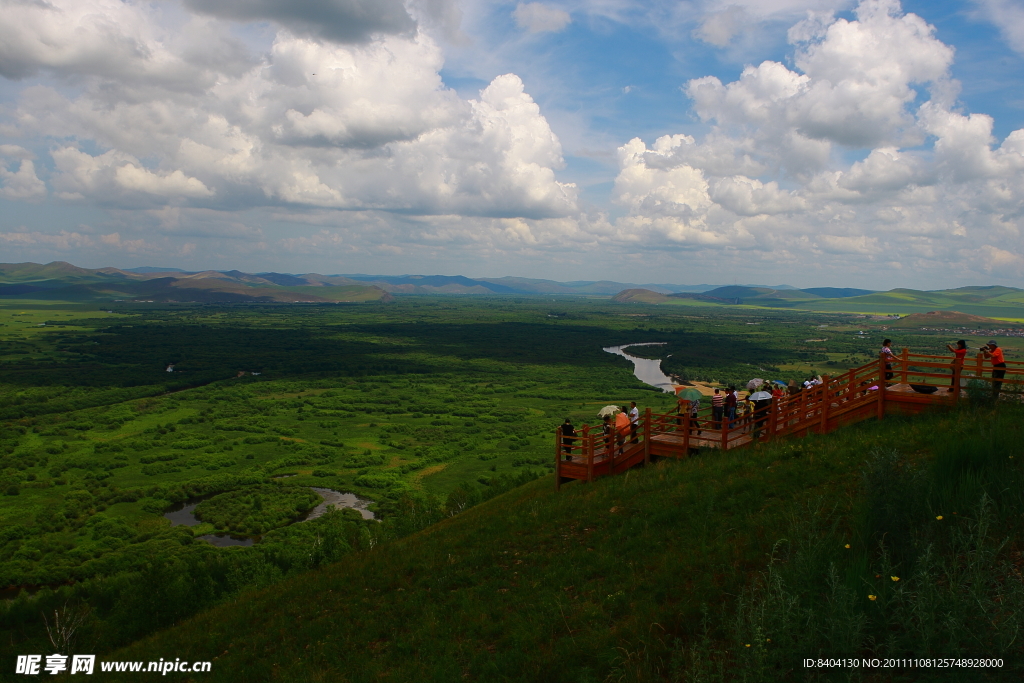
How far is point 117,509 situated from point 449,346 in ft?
460

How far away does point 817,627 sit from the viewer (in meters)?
8.05

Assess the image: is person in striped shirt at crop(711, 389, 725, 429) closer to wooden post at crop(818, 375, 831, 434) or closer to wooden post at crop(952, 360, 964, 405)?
wooden post at crop(818, 375, 831, 434)

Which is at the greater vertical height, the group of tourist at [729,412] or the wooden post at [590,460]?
the group of tourist at [729,412]

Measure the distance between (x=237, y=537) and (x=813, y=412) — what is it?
42.2 m

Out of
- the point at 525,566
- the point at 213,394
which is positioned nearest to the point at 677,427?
the point at 525,566

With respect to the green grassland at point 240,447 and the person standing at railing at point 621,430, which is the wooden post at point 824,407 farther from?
the green grassland at point 240,447

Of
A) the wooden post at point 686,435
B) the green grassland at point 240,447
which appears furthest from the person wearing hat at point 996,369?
the green grassland at point 240,447

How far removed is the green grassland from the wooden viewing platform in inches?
228

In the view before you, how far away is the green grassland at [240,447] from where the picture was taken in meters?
32.6

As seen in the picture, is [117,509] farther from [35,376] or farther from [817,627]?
[35,376]

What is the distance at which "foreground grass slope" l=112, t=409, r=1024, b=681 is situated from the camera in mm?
8133

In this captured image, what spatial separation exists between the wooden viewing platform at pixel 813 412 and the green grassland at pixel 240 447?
5803 millimetres

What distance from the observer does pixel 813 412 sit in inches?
698

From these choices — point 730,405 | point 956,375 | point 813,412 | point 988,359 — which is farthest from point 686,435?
point 988,359
